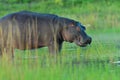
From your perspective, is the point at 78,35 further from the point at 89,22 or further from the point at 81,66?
the point at 89,22

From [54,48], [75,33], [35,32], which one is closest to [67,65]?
[54,48]

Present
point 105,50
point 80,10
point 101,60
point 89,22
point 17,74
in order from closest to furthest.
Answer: point 17,74
point 101,60
point 105,50
point 89,22
point 80,10

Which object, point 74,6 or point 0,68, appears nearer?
point 0,68

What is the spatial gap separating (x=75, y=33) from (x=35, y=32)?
2.35 ft

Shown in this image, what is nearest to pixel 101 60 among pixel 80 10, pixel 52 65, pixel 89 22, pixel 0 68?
pixel 52 65

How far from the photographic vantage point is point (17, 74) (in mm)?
7645

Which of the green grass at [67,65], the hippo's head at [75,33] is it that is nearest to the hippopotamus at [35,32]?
the hippo's head at [75,33]

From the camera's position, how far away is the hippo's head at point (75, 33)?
1062 cm

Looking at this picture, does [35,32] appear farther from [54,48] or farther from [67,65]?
[67,65]

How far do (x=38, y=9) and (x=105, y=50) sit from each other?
43.2ft

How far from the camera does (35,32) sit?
10.6 m

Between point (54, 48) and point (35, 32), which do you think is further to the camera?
point (35, 32)

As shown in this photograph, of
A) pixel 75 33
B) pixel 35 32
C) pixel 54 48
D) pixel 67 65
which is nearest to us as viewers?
pixel 67 65

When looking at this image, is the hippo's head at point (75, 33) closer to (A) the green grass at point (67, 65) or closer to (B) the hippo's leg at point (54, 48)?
(A) the green grass at point (67, 65)
